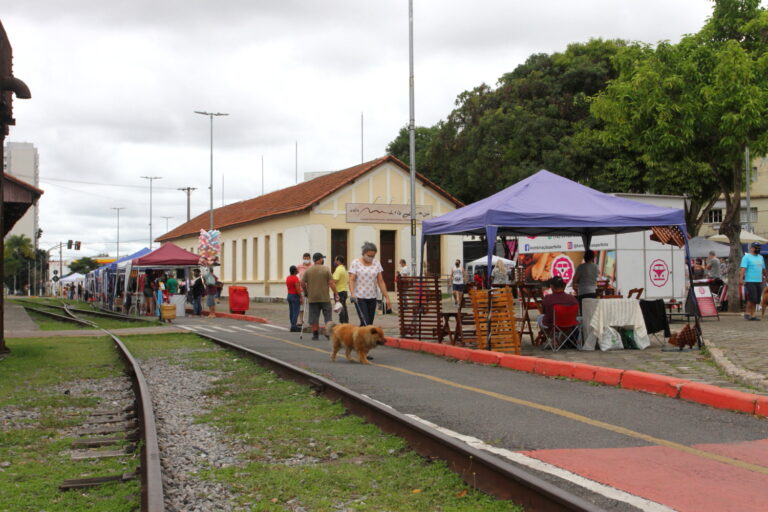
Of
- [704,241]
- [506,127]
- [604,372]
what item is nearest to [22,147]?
[506,127]

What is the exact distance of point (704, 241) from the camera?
25.7 meters

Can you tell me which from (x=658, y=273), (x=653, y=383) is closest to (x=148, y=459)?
(x=653, y=383)

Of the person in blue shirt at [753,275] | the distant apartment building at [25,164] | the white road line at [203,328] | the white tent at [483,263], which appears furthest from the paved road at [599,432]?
the distant apartment building at [25,164]

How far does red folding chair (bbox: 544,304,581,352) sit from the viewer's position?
1255 centimetres

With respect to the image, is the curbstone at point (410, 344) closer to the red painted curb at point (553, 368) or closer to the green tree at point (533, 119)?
the red painted curb at point (553, 368)

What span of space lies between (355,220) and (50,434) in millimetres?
33637

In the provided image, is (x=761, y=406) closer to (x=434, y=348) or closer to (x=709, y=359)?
(x=709, y=359)

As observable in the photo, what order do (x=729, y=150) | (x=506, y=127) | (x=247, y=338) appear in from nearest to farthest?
1. (x=247, y=338)
2. (x=729, y=150)
3. (x=506, y=127)

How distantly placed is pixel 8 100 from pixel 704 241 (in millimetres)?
21044

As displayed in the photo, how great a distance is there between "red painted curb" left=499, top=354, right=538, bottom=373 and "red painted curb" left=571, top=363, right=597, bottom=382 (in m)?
0.84

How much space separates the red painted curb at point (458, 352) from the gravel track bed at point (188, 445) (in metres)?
3.76

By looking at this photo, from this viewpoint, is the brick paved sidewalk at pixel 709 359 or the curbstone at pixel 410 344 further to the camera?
the curbstone at pixel 410 344

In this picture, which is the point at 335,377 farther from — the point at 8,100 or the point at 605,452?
the point at 8,100

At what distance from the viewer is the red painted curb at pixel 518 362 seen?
10453 mm
